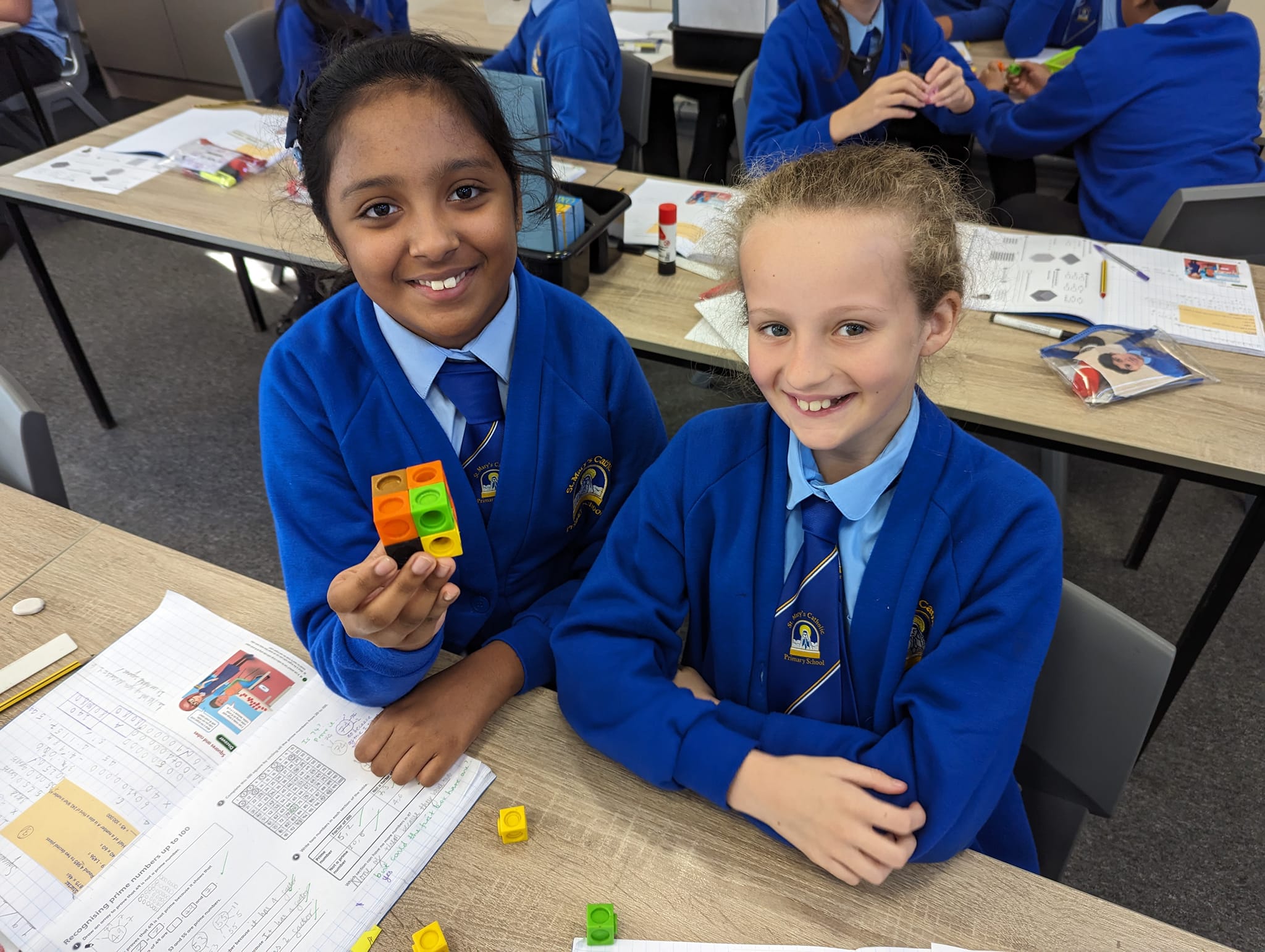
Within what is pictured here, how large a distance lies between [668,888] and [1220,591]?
1.27 meters

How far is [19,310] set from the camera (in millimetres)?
3051

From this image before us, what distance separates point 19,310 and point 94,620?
2.74 m

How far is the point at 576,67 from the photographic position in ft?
7.34

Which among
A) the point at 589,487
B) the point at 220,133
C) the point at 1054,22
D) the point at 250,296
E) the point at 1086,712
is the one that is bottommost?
the point at 250,296

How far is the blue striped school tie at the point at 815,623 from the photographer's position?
0.90 m

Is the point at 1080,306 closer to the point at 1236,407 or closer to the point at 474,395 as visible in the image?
the point at 1236,407

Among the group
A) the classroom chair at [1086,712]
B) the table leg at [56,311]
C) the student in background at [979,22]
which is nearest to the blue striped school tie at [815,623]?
the classroom chair at [1086,712]

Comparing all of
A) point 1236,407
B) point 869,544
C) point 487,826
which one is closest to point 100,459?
point 487,826

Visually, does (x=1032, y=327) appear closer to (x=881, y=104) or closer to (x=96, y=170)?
(x=881, y=104)

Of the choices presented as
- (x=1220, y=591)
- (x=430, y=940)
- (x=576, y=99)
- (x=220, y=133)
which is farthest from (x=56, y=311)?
(x=1220, y=591)

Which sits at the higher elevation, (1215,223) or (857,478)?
(857,478)

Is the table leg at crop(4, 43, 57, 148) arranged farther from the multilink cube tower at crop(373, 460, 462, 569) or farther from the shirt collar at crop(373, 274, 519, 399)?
the multilink cube tower at crop(373, 460, 462, 569)

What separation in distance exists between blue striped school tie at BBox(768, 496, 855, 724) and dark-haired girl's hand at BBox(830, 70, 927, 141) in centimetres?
138

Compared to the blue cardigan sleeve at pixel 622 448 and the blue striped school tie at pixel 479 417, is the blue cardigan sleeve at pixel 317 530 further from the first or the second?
the blue cardigan sleeve at pixel 622 448
